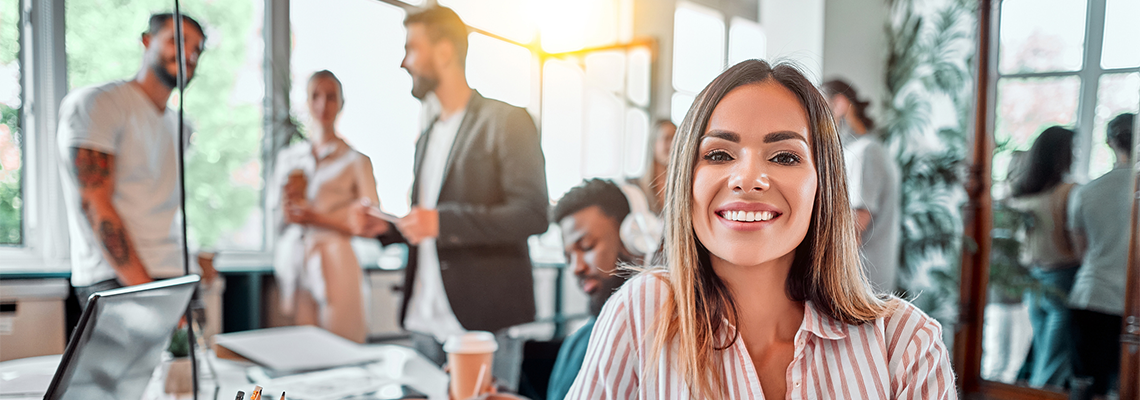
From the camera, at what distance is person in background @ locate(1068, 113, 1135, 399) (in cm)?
213

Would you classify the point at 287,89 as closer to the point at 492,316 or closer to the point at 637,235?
the point at 492,316

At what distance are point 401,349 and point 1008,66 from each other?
247 centimetres

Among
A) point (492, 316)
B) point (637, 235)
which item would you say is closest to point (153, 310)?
point (492, 316)

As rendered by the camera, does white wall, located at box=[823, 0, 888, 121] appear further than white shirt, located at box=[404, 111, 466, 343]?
Yes

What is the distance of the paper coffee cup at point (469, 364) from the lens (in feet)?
5.17

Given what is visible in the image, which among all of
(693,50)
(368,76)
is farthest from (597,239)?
(368,76)

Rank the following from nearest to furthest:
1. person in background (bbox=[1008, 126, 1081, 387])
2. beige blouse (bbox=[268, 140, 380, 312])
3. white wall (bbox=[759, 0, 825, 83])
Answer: beige blouse (bbox=[268, 140, 380, 312]), person in background (bbox=[1008, 126, 1081, 387]), white wall (bbox=[759, 0, 825, 83])

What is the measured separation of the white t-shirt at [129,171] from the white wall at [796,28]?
2021 mm

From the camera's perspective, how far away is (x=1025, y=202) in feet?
7.90

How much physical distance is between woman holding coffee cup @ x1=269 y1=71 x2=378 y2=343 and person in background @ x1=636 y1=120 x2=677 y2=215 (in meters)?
0.92

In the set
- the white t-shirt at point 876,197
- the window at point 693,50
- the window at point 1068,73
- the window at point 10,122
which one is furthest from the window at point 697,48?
the window at point 10,122

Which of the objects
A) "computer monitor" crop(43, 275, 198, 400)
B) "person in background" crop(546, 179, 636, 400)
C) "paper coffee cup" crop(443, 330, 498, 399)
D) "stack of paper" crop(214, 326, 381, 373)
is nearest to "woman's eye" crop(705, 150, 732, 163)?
"computer monitor" crop(43, 275, 198, 400)

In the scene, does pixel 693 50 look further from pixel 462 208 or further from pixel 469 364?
pixel 469 364

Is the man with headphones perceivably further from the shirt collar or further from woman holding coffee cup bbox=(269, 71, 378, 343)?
the shirt collar
